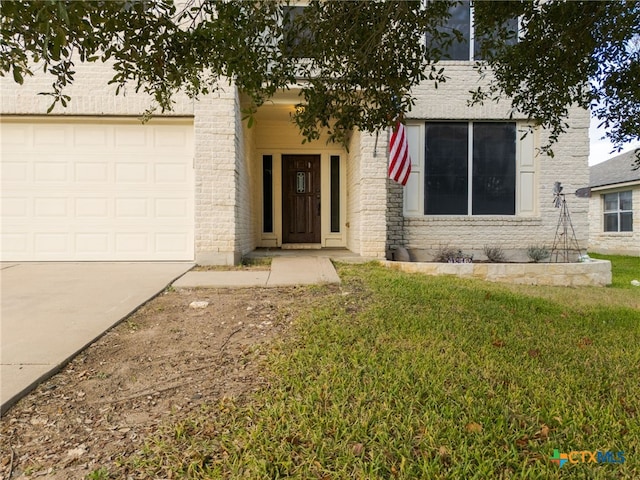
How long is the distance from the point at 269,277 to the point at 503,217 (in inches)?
214

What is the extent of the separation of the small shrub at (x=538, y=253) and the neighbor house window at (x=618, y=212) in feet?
30.3

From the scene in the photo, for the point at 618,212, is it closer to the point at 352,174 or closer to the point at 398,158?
the point at 398,158

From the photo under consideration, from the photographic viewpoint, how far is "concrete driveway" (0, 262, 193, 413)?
2.56m

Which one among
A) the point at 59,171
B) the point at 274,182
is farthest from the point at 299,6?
the point at 59,171

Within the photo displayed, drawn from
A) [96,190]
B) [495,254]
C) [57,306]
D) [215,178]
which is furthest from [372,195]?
[57,306]

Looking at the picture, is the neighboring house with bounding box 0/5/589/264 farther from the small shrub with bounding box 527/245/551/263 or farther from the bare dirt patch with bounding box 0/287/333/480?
the bare dirt patch with bounding box 0/287/333/480

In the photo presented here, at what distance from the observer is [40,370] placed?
2473mm

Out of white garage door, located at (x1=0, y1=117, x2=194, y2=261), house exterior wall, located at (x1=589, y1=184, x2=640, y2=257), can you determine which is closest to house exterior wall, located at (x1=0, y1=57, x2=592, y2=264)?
white garage door, located at (x1=0, y1=117, x2=194, y2=261)

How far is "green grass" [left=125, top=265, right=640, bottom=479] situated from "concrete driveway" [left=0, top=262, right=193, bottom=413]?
1.30 metres

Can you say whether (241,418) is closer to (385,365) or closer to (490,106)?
(385,365)

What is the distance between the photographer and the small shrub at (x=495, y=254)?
8125mm

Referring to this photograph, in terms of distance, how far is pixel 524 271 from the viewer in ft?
23.5

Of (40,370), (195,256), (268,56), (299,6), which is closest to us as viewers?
(40,370)

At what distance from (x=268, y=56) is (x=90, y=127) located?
5129mm
